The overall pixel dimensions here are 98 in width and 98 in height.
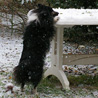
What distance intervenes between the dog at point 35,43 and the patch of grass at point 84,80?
1170 mm

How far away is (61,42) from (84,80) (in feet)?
3.03

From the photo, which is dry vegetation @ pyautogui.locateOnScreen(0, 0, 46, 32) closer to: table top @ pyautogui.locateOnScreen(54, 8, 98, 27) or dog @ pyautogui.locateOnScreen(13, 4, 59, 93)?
table top @ pyautogui.locateOnScreen(54, 8, 98, 27)

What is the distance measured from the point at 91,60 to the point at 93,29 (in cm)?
293

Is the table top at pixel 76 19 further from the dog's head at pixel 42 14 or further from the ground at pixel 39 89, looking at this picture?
the ground at pixel 39 89

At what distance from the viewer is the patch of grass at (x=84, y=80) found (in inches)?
181

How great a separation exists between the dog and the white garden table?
0.71 ft

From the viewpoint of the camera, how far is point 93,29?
762cm

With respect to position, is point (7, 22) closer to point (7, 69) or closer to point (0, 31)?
point (0, 31)

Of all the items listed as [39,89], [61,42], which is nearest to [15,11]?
[61,42]

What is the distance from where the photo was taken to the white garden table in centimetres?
380

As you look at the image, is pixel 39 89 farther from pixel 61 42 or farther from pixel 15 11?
pixel 15 11

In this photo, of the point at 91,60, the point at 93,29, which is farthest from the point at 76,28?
the point at 91,60

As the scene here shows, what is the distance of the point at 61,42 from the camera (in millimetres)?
4395

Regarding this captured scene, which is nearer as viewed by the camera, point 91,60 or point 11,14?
point 91,60
